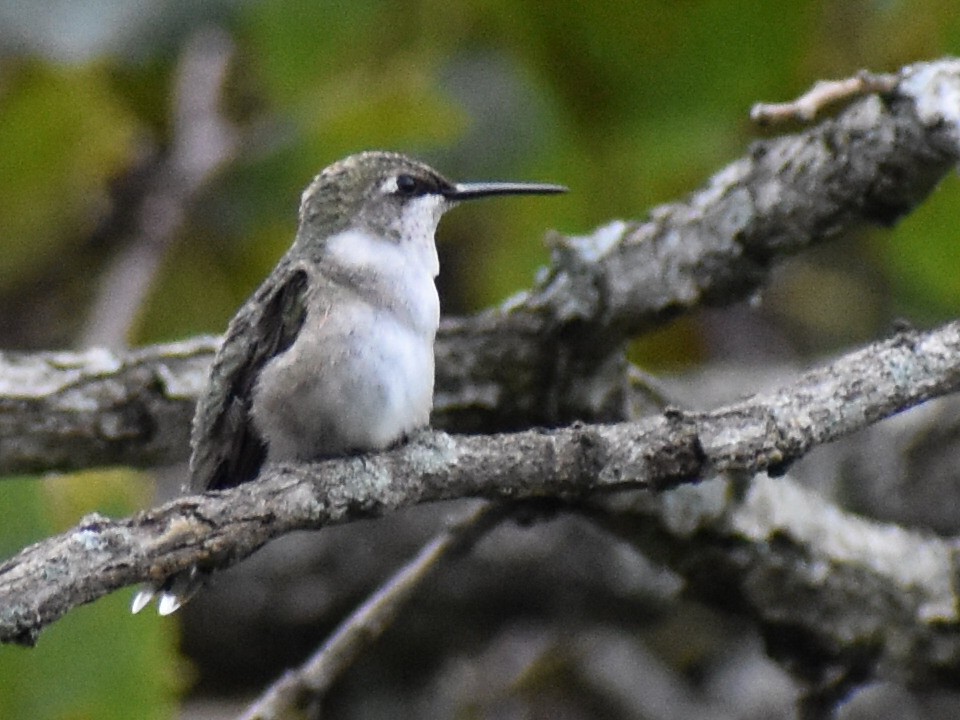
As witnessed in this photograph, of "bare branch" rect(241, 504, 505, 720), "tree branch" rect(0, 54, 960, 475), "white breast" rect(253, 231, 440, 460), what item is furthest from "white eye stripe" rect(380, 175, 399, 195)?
"bare branch" rect(241, 504, 505, 720)

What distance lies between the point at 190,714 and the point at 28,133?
179 centimetres

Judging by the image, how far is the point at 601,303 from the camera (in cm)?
325

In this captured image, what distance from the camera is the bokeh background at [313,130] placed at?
3797mm

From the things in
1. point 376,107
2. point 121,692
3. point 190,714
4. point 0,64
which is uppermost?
point 0,64

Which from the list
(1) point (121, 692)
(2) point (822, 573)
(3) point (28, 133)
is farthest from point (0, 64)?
(2) point (822, 573)

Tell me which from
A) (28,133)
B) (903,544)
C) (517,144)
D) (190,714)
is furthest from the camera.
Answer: (190,714)

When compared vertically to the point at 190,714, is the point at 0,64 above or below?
above

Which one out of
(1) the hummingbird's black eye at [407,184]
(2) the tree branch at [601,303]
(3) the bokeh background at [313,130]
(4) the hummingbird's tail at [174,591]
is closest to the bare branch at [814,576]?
(2) the tree branch at [601,303]

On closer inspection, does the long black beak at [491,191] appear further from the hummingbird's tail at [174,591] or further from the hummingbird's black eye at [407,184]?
the hummingbird's tail at [174,591]

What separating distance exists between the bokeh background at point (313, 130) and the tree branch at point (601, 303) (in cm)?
40

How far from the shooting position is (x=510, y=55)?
4.38m

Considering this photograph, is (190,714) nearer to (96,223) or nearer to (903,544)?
(96,223)

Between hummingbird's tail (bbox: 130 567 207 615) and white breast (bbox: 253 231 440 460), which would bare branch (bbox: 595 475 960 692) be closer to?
white breast (bbox: 253 231 440 460)

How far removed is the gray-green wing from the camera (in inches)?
117
